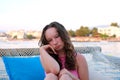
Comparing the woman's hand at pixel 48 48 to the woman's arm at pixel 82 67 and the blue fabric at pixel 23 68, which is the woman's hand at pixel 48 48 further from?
the blue fabric at pixel 23 68

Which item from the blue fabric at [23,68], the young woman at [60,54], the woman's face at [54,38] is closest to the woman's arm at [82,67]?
the young woman at [60,54]

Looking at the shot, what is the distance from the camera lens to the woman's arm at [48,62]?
2434 millimetres

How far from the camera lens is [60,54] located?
102 inches

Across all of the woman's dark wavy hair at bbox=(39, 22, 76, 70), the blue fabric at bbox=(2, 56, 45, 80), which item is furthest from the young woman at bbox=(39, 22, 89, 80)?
the blue fabric at bbox=(2, 56, 45, 80)

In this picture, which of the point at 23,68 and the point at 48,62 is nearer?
the point at 48,62

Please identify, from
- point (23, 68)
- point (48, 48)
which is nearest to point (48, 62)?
point (48, 48)

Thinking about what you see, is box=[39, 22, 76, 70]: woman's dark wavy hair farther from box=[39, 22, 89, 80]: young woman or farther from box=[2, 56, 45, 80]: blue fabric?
box=[2, 56, 45, 80]: blue fabric

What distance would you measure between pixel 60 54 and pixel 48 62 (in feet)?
0.45

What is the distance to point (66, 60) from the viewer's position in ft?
8.43

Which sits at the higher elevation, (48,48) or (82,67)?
(48,48)

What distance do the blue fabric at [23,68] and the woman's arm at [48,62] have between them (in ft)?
2.65

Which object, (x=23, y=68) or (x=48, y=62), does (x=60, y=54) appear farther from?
(x=23, y=68)

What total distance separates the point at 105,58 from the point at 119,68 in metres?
0.46

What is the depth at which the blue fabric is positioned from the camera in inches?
130
